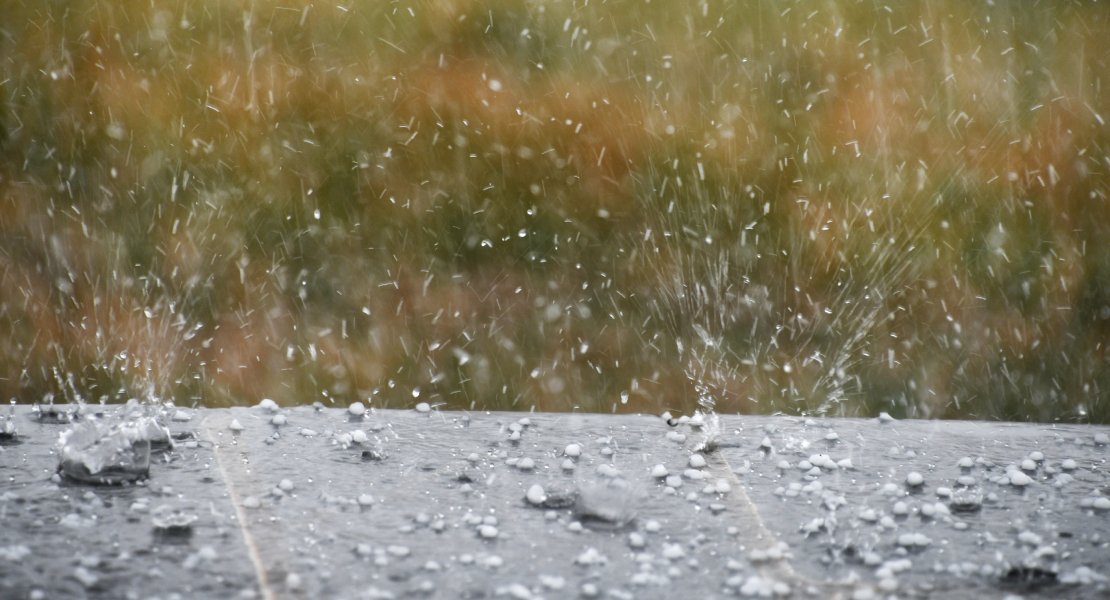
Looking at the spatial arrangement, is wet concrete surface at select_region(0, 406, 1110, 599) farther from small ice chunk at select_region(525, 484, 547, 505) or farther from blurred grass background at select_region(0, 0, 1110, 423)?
blurred grass background at select_region(0, 0, 1110, 423)

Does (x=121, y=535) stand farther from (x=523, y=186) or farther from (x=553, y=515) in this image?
(x=523, y=186)

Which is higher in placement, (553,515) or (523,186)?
(523,186)

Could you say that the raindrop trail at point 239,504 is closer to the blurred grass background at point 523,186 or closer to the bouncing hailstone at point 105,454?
the bouncing hailstone at point 105,454

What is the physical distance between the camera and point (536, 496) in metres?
1.06

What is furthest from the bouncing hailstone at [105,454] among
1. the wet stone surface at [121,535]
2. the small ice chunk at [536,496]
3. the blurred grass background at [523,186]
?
the blurred grass background at [523,186]

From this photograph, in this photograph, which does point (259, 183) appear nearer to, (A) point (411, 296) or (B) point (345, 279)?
(B) point (345, 279)

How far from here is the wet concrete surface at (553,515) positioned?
0.83 metres

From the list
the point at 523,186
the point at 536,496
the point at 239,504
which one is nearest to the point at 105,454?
the point at 239,504

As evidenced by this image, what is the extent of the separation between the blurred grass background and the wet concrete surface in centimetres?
95

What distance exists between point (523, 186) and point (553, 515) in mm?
1402

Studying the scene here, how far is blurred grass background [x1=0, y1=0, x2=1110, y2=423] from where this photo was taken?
2236mm

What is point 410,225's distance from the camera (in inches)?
91.6

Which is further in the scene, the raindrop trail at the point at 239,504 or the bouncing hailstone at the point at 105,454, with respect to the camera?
the bouncing hailstone at the point at 105,454

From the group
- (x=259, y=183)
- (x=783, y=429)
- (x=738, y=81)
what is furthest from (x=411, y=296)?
(x=783, y=429)
